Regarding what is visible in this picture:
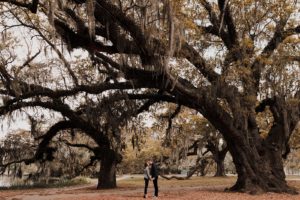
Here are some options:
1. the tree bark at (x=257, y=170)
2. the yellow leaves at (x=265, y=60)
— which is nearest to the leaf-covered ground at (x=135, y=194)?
the tree bark at (x=257, y=170)

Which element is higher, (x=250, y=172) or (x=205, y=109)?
(x=205, y=109)

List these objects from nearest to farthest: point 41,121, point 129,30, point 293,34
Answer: point 129,30 → point 293,34 → point 41,121

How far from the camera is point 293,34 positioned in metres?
19.7

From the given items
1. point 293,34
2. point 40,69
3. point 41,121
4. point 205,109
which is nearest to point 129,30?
point 205,109

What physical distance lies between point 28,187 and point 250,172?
16.5m

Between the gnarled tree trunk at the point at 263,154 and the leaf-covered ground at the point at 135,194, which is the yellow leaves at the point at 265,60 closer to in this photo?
the gnarled tree trunk at the point at 263,154

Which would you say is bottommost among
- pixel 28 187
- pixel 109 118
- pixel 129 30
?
pixel 28 187

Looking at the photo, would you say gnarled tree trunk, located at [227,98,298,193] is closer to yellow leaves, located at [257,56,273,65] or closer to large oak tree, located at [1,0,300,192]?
large oak tree, located at [1,0,300,192]

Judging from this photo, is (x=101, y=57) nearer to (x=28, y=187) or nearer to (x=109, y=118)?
(x=109, y=118)

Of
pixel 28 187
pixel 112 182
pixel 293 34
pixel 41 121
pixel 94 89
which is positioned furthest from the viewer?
pixel 28 187

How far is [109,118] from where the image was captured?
65.6ft

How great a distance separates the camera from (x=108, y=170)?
24984mm

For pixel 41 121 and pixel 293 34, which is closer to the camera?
pixel 293 34

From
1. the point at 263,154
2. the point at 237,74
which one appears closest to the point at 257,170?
the point at 263,154
